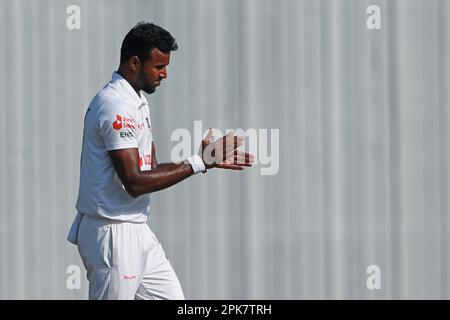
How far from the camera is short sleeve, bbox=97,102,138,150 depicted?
141 inches

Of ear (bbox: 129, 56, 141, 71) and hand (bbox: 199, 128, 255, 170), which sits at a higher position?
ear (bbox: 129, 56, 141, 71)

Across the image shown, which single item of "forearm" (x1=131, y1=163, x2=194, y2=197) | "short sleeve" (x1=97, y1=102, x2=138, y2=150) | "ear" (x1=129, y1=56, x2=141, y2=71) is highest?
"ear" (x1=129, y1=56, x2=141, y2=71)

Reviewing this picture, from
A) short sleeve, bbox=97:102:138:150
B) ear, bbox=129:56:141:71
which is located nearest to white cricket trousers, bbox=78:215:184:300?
short sleeve, bbox=97:102:138:150

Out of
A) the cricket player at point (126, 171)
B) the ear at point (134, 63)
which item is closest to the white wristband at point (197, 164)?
the cricket player at point (126, 171)

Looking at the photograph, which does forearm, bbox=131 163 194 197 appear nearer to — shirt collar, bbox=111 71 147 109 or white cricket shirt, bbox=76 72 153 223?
white cricket shirt, bbox=76 72 153 223

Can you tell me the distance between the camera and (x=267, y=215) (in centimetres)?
493

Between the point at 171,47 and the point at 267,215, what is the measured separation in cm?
143

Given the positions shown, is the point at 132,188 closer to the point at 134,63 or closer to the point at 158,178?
the point at 158,178

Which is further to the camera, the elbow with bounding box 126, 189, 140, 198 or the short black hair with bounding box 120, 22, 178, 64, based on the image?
the short black hair with bounding box 120, 22, 178, 64

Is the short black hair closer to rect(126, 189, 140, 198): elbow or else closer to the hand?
the hand

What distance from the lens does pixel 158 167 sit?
3900mm

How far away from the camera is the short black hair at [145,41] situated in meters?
3.73

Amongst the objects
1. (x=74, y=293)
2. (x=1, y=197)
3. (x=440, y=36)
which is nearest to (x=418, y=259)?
(x=440, y=36)
